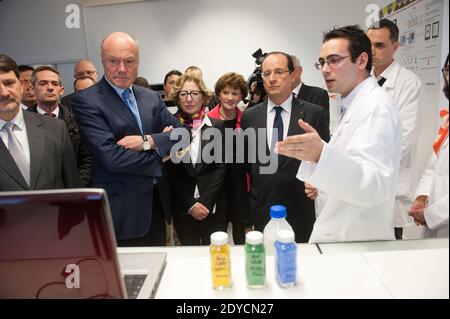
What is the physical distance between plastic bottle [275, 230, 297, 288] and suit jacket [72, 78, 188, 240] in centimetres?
93

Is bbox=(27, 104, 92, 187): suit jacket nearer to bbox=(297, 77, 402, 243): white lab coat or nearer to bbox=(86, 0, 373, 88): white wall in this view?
bbox=(297, 77, 402, 243): white lab coat

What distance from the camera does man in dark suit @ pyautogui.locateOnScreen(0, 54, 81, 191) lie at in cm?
122

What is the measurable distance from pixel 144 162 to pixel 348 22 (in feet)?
12.4

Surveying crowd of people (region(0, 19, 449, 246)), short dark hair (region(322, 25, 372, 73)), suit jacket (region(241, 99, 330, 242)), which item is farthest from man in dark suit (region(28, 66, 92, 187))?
short dark hair (region(322, 25, 372, 73))

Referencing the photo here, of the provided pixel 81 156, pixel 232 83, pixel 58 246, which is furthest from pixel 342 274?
pixel 232 83

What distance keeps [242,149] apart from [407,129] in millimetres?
884

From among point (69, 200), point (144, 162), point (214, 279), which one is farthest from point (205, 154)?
point (69, 200)

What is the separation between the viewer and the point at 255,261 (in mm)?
721

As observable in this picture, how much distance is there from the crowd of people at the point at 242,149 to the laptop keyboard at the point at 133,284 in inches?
18.7

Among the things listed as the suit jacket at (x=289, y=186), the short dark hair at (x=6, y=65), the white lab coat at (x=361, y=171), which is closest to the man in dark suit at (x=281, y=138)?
the suit jacket at (x=289, y=186)

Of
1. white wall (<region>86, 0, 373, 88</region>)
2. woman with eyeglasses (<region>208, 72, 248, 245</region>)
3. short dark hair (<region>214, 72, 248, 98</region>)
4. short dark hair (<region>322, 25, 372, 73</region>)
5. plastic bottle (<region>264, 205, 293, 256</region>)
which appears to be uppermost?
white wall (<region>86, 0, 373, 88</region>)

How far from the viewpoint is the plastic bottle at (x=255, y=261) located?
0.72 m

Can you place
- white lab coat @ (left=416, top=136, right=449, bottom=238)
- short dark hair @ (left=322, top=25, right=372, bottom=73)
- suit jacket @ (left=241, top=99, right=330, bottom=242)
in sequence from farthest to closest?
suit jacket @ (left=241, top=99, right=330, bottom=242) → short dark hair @ (left=322, top=25, right=372, bottom=73) → white lab coat @ (left=416, top=136, right=449, bottom=238)
